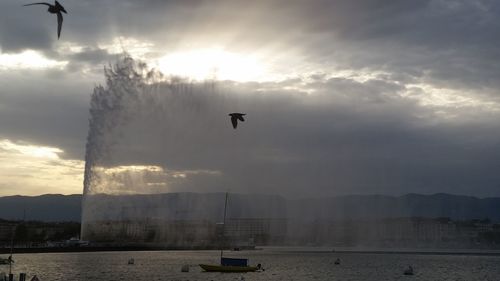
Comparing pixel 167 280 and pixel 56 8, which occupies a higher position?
pixel 56 8

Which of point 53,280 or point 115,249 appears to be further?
point 115,249

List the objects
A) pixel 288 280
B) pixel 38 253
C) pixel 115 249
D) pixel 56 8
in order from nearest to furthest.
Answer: pixel 56 8
pixel 288 280
pixel 38 253
pixel 115 249

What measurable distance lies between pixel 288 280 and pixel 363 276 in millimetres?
16428

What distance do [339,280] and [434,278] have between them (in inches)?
635

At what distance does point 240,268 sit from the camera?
3381 inches

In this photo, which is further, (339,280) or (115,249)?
(115,249)

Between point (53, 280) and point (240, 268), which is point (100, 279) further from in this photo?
point (240, 268)

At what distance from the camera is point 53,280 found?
67188mm

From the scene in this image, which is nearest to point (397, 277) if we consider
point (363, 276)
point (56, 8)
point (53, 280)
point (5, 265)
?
point (363, 276)

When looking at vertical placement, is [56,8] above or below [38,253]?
above

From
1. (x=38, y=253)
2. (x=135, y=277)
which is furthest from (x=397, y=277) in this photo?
(x=38, y=253)

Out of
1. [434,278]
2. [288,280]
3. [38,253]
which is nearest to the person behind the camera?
[288,280]

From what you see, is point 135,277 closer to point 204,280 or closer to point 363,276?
point 204,280

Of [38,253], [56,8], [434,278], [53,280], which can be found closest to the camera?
[56,8]
